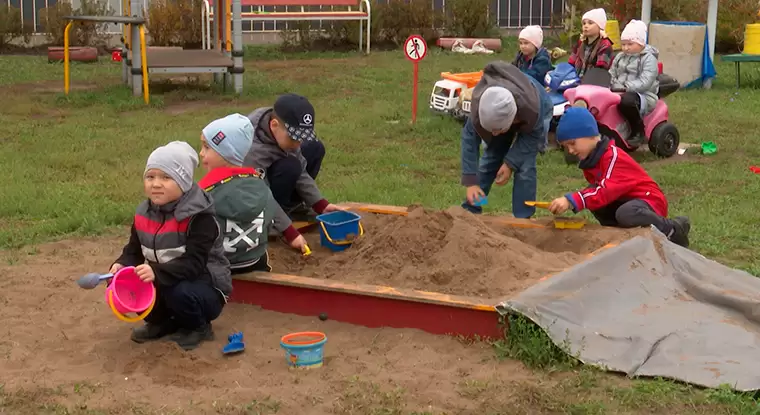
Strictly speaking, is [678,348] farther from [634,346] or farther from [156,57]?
[156,57]

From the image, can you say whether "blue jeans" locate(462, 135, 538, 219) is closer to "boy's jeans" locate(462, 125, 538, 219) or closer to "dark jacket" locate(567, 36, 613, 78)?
"boy's jeans" locate(462, 125, 538, 219)

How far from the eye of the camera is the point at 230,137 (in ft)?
16.2

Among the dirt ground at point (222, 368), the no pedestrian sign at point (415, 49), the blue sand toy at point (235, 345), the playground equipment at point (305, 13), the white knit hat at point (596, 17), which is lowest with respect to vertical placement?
the dirt ground at point (222, 368)

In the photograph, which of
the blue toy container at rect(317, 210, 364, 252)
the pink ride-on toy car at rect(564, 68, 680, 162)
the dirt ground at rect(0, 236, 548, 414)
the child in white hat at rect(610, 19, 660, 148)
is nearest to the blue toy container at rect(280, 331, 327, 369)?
the dirt ground at rect(0, 236, 548, 414)

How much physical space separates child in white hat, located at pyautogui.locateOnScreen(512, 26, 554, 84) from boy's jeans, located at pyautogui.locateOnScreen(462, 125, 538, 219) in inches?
131

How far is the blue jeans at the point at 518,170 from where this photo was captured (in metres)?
6.29

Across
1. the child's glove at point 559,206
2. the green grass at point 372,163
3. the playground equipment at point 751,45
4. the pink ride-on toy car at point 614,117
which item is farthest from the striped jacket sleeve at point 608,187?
the playground equipment at point 751,45

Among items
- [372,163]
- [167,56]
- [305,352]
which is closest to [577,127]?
[305,352]

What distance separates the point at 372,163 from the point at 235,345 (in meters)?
4.78

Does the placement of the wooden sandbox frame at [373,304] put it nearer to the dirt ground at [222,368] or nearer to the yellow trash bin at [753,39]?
the dirt ground at [222,368]

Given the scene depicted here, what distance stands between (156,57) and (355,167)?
5.58m

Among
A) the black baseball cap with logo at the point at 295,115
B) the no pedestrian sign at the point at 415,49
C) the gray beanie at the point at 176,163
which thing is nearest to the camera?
the gray beanie at the point at 176,163

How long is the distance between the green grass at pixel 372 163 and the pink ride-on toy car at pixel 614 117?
210 millimetres

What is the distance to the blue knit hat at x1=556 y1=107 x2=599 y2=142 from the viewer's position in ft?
19.2
